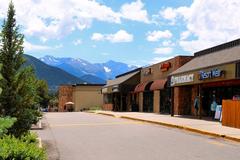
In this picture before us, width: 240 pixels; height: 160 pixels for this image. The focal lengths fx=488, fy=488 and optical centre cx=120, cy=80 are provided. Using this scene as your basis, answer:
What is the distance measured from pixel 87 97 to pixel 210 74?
6490 cm

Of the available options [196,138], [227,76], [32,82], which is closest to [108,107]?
[227,76]

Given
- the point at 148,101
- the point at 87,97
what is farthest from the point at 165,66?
the point at 87,97

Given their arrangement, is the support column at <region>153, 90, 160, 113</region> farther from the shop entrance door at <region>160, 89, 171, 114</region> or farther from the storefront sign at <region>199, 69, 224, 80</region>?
the storefront sign at <region>199, 69, 224, 80</region>

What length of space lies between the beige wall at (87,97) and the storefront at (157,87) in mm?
34261

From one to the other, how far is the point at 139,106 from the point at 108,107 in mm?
13955

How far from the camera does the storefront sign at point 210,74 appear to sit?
28.4 metres

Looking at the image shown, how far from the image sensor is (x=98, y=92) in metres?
93.1

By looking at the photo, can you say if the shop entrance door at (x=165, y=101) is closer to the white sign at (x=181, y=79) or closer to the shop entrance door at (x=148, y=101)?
the shop entrance door at (x=148, y=101)

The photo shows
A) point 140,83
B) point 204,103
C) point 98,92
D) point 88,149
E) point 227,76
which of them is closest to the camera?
point 88,149

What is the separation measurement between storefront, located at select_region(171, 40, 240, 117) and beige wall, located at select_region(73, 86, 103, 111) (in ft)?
167

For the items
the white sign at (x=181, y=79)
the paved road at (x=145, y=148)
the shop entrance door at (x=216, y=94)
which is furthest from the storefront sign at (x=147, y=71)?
the paved road at (x=145, y=148)

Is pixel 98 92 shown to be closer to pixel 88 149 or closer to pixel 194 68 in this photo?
pixel 194 68

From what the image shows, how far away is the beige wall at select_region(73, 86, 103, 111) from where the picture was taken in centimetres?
9288

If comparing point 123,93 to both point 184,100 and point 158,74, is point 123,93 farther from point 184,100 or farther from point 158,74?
A: point 184,100
